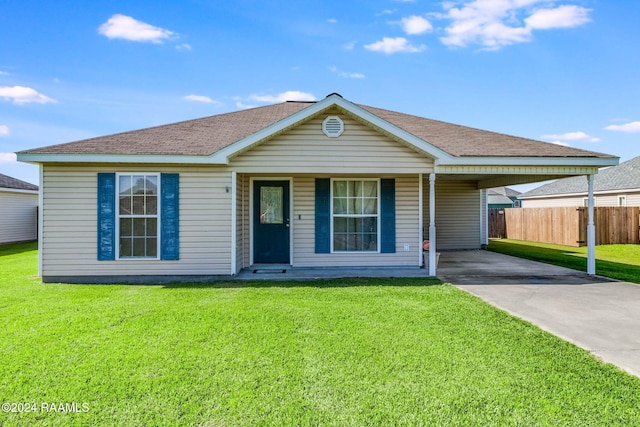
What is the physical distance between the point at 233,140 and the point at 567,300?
24.0 feet

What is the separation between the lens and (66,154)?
7293 mm

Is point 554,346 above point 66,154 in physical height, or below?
below

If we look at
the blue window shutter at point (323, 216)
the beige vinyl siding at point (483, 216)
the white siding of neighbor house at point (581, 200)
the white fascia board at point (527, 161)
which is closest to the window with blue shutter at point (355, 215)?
the blue window shutter at point (323, 216)

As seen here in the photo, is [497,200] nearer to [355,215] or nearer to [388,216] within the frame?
[388,216]

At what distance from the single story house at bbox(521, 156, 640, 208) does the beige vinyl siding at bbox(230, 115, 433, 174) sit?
1647cm

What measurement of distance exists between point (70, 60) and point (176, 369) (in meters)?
11.5

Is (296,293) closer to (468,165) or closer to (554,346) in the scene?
(554,346)

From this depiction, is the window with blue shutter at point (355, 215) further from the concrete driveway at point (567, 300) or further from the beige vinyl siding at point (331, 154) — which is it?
the concrete driveway at point (567, 300)

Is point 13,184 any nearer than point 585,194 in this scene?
Yes

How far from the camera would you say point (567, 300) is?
6.00 metres

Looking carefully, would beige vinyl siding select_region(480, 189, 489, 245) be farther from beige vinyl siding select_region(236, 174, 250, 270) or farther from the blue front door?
beige vinyl siding select_region(236, 174, 250, 270)

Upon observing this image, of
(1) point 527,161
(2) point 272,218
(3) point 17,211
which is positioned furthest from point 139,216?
(3) point 17,211

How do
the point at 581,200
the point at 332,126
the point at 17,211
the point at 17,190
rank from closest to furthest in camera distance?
the point at 332,126, the point at 17,190, the point at 17,211, the point at 581,200

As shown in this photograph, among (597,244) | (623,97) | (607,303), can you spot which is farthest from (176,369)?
(623,97)
